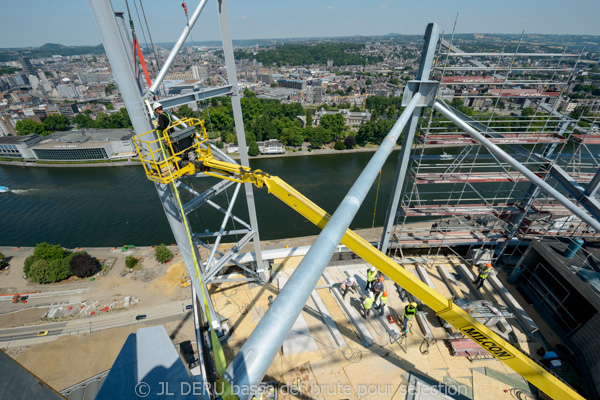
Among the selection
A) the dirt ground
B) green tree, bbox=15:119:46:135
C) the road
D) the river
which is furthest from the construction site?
green tree, bbox=15:119:46:135

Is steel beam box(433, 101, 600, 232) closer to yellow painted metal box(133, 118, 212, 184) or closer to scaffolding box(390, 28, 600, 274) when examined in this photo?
scaffolding box(390, 28, 600, 274)

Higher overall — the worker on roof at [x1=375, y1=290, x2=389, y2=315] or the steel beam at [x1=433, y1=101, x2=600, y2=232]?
the steel beam at [x1=433, y1=101, x2=600, y2=232]

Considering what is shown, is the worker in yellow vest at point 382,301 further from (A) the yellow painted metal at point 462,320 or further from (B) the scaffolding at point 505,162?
(B) the scaffolding at point 505,162

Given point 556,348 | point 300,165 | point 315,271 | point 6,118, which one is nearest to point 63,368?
point 315,271

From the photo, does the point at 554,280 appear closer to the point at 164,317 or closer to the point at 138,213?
the point at 164,317

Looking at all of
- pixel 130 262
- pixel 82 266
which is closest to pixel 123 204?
pixel 82 266
